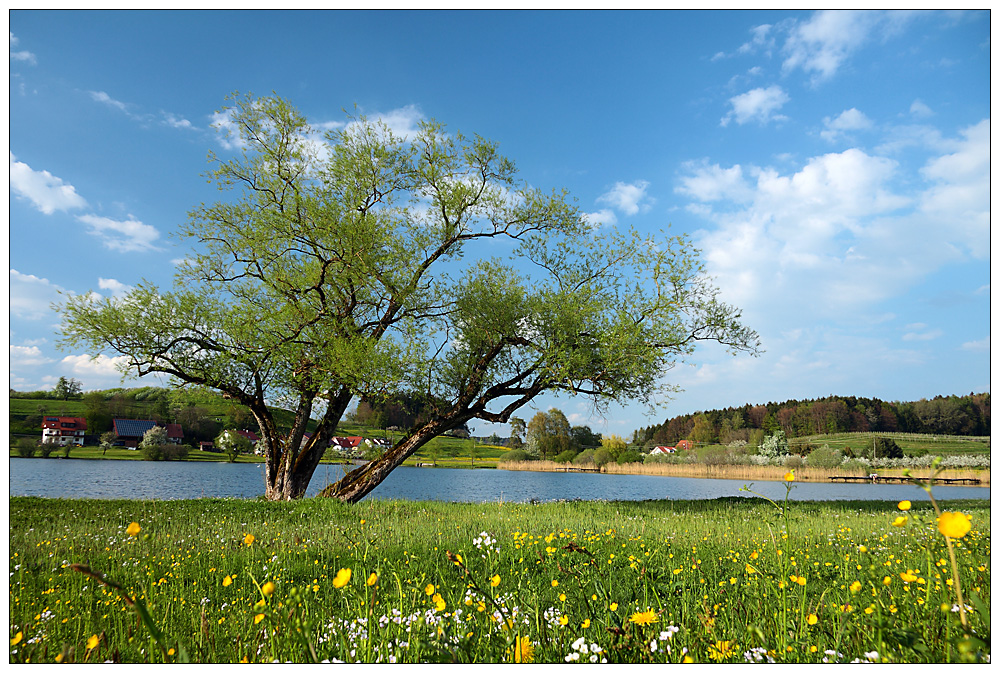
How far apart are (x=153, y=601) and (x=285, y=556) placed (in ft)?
4.63

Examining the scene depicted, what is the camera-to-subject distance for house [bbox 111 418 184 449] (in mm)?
11156

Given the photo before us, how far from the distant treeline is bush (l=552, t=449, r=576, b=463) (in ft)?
13.1

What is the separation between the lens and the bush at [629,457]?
28902 mm

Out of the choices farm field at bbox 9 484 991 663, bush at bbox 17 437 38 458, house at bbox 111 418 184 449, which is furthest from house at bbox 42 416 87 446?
house at bbox 111 418 184 449

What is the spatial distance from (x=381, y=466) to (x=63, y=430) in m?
6.43

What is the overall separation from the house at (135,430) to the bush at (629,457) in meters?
22.6

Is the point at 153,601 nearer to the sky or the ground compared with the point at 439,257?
nearer to the ground

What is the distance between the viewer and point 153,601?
363 centimetres

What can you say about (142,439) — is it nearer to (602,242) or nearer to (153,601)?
(153,601)

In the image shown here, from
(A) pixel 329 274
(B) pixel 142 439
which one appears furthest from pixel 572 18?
(B) pixel 142 439

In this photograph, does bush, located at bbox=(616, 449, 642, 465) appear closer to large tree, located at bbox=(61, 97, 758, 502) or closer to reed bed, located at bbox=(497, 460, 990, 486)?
reed bed, located at bbox=(497, 460, 990, 486)

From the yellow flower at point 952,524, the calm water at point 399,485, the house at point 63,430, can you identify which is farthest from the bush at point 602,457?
the yellow flower at point 952,524

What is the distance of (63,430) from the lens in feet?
25.8

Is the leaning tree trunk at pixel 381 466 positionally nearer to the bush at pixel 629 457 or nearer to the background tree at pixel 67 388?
the background tree at pixel 67 388
